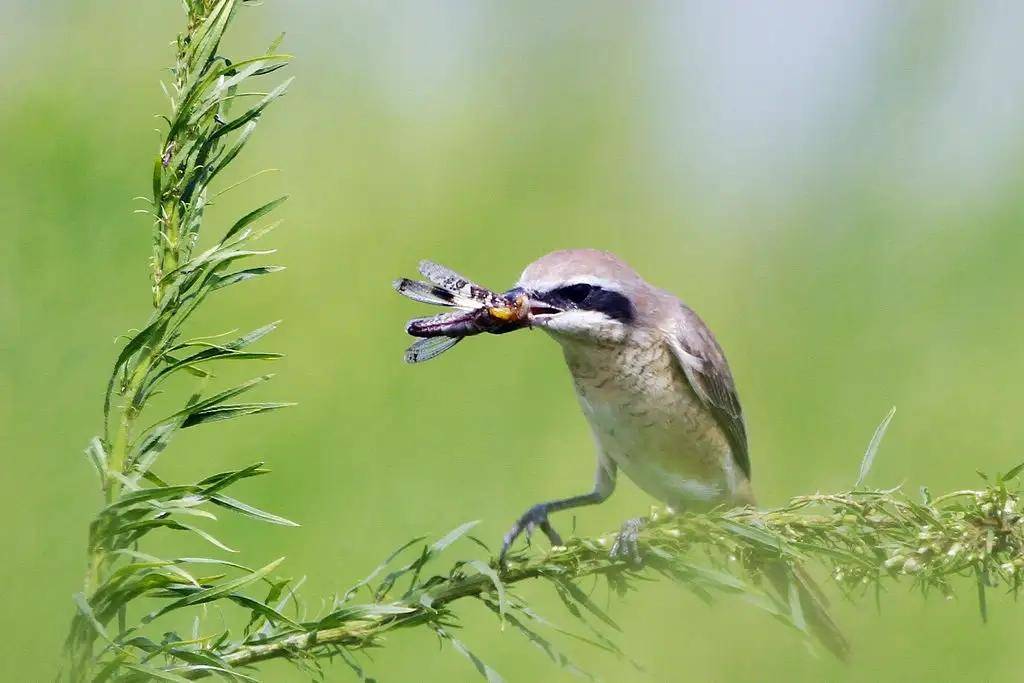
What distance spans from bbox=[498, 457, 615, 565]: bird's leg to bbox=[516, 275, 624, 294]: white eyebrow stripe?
293 mm

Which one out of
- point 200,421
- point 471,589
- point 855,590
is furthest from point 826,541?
point 200,421

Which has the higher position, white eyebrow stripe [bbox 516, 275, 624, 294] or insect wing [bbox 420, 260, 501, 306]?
white eyebrow stripe [bbox 516, 275, 624, 294]

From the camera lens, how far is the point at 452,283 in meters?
1.10

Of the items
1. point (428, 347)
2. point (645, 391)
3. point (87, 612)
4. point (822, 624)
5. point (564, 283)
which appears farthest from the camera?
point (645, 391)

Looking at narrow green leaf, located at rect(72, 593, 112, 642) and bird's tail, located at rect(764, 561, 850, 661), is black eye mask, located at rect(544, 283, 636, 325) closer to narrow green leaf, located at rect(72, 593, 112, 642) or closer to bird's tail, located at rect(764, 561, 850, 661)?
bird's tail, located at rect(764, 561, 850, 661)

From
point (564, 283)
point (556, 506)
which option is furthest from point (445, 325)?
point (556, 506)

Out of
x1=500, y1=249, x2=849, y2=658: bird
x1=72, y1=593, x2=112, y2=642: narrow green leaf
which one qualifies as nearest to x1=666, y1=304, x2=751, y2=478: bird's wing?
x1=500, y1=249, x2=849, y2=658: bird

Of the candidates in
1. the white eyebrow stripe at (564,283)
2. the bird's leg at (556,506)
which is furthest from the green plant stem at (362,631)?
the white eyebrow stripe at (564,283)

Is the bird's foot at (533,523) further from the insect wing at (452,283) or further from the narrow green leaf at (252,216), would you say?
the narrow green leaf at (252,216)

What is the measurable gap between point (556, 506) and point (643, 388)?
220mm

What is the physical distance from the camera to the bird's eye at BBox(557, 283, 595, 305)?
1.40 meters

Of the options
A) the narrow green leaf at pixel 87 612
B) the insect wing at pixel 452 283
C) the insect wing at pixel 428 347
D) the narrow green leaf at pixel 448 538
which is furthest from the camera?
the insect wing at pixel 452 283

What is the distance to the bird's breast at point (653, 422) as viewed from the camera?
160 centimetres

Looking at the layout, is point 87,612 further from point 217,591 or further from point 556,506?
point 556,506
